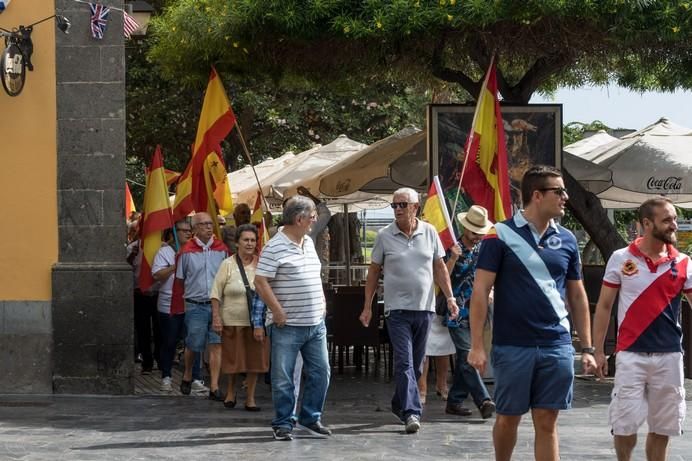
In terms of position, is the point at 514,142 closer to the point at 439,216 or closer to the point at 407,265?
the point at 439,216

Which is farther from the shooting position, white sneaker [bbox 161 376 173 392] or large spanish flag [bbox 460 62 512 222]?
white sneaker [bbox 161 376 173 392]

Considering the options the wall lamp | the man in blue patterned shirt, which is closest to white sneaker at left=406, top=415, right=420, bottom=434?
the man in blue patterned shirt

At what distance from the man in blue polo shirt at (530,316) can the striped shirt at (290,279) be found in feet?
9.14

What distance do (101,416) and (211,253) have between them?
2.13 meters

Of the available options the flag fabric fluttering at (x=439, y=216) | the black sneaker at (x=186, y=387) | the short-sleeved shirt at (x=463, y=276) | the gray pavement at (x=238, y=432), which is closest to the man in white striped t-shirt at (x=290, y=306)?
the gray pavement at (x=238, y=432)

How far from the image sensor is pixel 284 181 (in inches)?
739

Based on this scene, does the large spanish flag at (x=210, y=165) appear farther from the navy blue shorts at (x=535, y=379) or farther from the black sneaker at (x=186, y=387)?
the navy blue shorts at (x=535, y=379)

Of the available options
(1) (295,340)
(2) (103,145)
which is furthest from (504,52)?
(1) (295,340)

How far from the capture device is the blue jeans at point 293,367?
961 cm

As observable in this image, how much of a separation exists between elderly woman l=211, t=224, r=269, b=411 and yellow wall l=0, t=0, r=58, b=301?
2.00m

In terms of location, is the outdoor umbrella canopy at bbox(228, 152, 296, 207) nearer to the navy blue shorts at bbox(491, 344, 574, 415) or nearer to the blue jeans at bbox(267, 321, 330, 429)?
the blue jeans at bbox(267, 321, 330, 429)

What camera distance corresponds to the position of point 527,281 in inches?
272

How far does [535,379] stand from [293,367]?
121 inches

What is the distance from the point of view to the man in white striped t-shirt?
9570 millimetres
